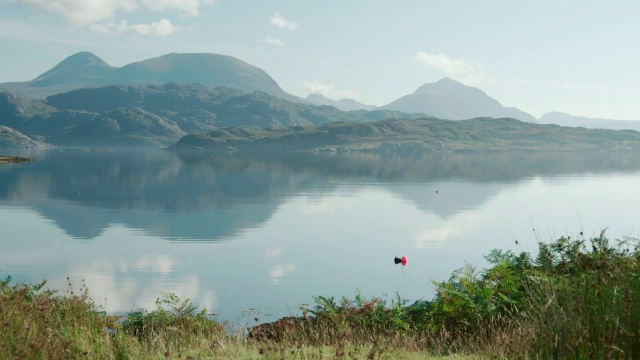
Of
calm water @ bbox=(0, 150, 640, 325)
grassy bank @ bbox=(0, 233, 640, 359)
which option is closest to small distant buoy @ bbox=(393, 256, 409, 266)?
calm water @ bbox=(0, 150, 640, 325)

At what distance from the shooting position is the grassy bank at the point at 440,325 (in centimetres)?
804

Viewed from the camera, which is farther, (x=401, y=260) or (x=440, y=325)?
(x=401, y=260)

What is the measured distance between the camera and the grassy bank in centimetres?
804

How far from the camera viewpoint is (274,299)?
23859 millimetres

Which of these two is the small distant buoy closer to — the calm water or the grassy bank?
the calm water

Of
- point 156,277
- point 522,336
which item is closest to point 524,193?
point 156,277

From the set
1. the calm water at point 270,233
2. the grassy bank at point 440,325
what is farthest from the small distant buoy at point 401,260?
the grassy bank at point 440,325

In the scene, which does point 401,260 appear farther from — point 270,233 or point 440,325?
point 440,325

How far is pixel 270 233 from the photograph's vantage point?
135 ft

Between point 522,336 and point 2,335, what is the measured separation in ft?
24.3

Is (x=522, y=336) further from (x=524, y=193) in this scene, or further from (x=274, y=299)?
(x=524, y=193)

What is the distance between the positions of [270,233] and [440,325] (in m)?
27.4

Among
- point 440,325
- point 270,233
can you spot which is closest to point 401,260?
point 270,233

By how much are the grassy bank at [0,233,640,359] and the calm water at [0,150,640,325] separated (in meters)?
3.50
